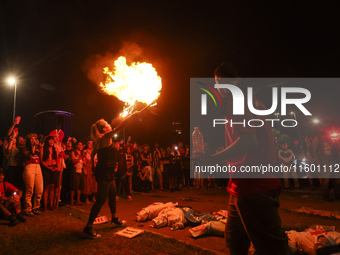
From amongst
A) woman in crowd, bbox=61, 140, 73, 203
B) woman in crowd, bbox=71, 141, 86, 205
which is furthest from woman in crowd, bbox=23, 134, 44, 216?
woman in crowd, bbox=61, 140, 73, 203

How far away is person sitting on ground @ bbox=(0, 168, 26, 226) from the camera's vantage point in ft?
19.1

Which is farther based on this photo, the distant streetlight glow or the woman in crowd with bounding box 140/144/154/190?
the distant streetlight glow

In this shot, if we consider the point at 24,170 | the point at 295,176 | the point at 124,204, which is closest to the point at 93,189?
the point at 124,204

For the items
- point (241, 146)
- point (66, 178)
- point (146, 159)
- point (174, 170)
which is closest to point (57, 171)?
point (66, 178)

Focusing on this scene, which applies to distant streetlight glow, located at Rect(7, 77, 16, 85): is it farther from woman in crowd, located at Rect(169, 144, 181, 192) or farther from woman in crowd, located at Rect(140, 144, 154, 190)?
woman in crowd, located at Rect(169, 144, 181, 192)

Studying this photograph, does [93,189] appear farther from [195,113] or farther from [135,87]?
[195,113]

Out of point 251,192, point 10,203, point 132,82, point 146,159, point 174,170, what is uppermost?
point 132,82

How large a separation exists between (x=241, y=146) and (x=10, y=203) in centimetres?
660

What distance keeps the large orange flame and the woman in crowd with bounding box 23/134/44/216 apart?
288cm

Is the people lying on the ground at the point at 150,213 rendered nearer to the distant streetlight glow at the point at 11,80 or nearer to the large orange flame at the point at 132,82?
the large orange flame at the point at 132,82

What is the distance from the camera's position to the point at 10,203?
627 cm

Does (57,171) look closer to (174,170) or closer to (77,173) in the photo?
(77,173)

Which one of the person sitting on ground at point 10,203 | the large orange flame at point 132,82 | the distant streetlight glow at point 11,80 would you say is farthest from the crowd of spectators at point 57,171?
the distant streetlight glow at point 11,80

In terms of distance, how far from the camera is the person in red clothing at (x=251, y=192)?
210 centimetres
